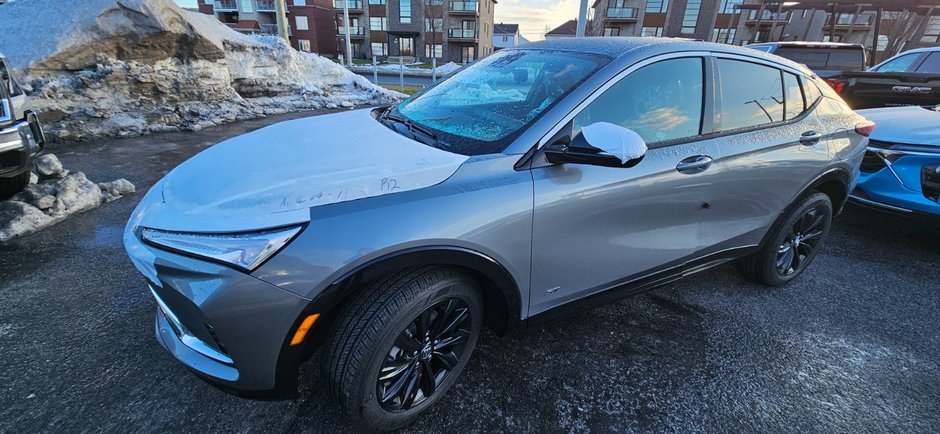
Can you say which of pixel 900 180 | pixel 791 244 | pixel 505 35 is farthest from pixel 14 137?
pixel 505 35

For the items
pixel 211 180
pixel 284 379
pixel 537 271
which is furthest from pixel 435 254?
pixel 211 180

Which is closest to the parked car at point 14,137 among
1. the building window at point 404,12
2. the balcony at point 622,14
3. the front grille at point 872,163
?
the front grille at point 872,163

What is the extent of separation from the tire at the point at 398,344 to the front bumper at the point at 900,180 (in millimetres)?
4182

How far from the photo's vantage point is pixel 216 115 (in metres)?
8.93

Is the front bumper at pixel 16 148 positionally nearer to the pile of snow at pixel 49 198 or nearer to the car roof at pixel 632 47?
the pile of snow at pixel 49 198

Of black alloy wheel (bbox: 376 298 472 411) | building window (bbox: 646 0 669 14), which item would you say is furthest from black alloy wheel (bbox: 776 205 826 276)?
building window (bbox: 646 0 669 14)

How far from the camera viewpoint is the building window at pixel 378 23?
49219mm

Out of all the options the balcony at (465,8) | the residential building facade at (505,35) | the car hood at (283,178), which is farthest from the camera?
the residential building facade at (505,35)

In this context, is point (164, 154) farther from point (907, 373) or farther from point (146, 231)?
point (907, 373)

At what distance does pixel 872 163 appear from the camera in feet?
13.5

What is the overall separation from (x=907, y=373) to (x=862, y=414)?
24.1 inches

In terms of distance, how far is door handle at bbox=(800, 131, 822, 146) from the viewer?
2841 mm

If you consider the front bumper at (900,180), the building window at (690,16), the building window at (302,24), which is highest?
the building window at (690,16)

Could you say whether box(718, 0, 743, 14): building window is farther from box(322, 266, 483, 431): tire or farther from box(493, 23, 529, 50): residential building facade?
box(322, 266, 483, 431): tire
